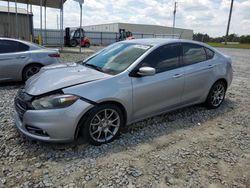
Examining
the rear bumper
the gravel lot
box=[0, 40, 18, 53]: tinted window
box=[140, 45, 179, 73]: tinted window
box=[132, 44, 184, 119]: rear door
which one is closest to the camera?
the gravel lot

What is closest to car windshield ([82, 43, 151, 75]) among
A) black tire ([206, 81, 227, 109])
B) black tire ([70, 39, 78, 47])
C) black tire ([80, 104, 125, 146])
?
black tire ([80, 104, 125, 146])

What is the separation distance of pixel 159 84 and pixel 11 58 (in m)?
4.72

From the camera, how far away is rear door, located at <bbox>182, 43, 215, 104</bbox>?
4383 millimetres

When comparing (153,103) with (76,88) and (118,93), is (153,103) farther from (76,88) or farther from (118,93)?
(76,88)

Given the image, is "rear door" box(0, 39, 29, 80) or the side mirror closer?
the side mirror

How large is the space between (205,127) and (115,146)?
181 cm

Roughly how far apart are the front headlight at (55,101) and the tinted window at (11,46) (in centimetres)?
438

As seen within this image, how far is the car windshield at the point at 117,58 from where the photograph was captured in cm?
377

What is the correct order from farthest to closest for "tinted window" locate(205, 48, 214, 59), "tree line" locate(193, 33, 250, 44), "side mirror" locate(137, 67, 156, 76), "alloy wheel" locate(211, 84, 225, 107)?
"tree line" locate(193, 33, 250, 44) < "alloy wheel" locate(211, 84, 225, 107) < "tinted window" locate(205, 48, 214, 59) < "side mirror" locate(137, 67, 156, 76)

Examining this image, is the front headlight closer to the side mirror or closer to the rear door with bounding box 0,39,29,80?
the side mirror

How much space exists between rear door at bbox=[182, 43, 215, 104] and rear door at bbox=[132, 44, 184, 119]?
178 millimetres

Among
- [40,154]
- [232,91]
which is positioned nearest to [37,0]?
[232,91]

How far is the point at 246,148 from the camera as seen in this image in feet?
11.7

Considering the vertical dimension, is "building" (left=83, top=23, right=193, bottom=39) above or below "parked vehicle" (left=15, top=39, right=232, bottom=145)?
above
